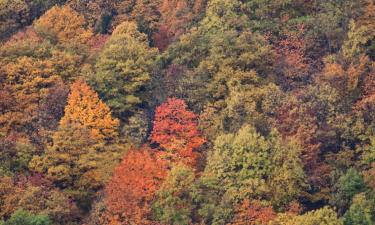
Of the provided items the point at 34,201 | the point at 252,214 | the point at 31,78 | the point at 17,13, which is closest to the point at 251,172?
the point at 252,214

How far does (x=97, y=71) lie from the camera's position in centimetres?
6706

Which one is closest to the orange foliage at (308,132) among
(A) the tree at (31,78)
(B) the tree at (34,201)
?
(B) the tree at (34,201)

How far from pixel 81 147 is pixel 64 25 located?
18698mm

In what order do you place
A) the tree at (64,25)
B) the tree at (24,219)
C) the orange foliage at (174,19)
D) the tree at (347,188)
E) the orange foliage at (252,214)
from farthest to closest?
the tree at (64,25), the orange foliage at (174,19), the tree at (347,188), the orange foliage at (252,214), the tree at (24,219)

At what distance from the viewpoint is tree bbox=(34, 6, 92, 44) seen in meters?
75.0

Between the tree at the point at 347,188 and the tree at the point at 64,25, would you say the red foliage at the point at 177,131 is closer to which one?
the tree at the point at 347,188

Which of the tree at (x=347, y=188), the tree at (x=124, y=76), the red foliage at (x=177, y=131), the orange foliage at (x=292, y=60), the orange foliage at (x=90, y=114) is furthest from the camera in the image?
the orange foliage at (x=292, y=60)

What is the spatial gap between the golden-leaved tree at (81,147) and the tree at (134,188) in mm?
2011

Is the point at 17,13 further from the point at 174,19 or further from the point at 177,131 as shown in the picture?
the point at 177,131

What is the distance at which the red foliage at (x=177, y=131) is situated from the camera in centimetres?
6144

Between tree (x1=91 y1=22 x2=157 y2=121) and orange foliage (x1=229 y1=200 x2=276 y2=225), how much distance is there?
1422 cm


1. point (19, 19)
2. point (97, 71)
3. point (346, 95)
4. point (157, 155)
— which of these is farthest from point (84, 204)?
point (19, 19)

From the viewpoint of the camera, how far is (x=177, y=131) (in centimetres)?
6272

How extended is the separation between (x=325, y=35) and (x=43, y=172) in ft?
80.8
